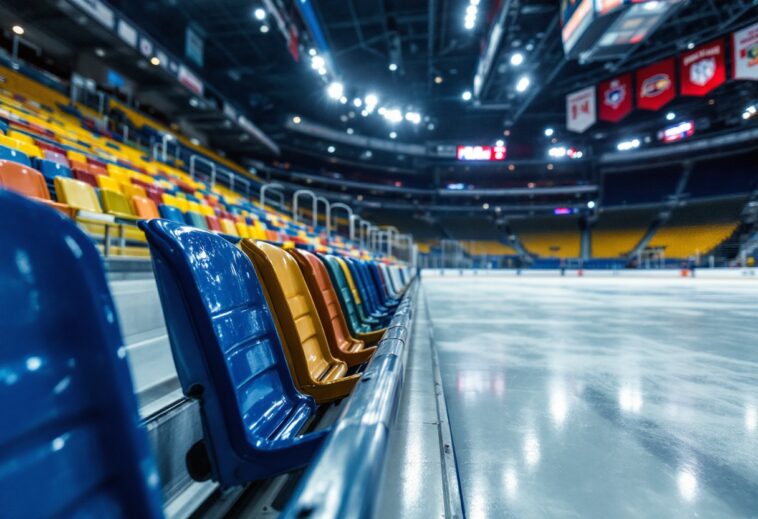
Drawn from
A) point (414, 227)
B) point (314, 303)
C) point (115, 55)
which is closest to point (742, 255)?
point (414, 227)

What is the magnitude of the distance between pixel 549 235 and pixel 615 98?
13068 millimetres

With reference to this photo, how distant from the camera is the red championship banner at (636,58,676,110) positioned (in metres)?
12.0

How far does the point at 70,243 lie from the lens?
0.35m

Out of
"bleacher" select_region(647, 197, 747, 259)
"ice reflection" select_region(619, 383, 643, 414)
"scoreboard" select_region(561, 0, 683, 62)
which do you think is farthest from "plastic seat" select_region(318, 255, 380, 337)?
"bleacher" select_region(647, 197, 747, 259)

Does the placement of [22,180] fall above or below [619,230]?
below

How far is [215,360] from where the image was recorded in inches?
27.5

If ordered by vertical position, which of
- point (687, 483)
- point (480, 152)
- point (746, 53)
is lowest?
point (687, 483)

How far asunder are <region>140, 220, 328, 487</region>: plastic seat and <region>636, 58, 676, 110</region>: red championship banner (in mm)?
15710

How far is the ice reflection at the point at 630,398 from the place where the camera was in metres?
1.31

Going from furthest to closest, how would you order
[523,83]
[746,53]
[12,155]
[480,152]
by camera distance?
[480,152] → [523,83] → [746,53] → [12,155]

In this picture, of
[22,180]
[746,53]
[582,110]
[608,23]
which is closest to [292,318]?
[22,180]

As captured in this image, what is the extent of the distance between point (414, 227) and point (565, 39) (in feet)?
60.8

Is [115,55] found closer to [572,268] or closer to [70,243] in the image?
[70,243]

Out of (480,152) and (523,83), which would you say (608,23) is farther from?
(480,152)
